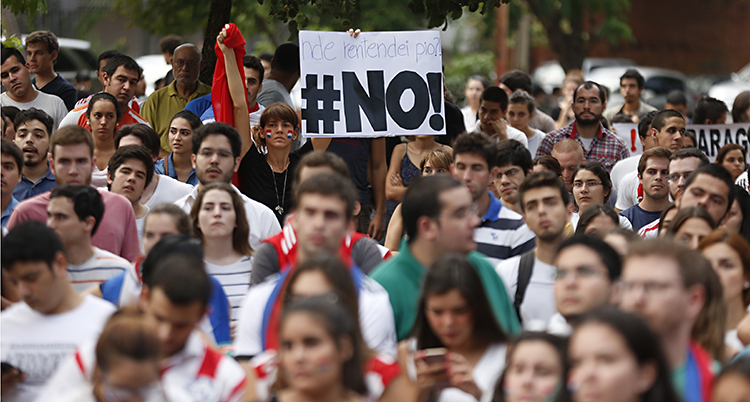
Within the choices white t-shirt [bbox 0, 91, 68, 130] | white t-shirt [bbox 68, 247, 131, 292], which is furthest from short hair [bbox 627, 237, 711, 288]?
white t-shirt [bbox 0, 91, 68, 130]

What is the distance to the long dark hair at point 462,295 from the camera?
393 cm

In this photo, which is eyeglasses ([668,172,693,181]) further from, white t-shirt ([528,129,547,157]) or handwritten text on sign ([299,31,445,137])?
white t-shirt ([528,129,547,157])

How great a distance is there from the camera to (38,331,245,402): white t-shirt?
3697mm

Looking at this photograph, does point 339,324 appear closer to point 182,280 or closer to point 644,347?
point 182,280

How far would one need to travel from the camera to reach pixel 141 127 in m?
7.45

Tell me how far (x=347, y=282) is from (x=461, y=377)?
23.3 inches

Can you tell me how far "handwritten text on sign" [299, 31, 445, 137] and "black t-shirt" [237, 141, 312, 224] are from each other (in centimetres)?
52

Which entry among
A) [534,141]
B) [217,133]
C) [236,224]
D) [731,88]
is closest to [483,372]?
[236,224]

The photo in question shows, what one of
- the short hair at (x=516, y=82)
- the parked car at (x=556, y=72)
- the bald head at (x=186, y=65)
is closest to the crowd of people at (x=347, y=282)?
the bald head at (x=186, y=65)

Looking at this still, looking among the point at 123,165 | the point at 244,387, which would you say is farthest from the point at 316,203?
the point at 123,165

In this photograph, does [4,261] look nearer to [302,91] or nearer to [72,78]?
[302,91]

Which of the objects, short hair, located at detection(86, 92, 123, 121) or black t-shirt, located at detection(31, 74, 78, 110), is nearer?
short hair, located at detection(86, 92, 123, 121)

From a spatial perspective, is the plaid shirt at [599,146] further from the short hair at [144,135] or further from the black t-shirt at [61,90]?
the black t-shirt at [61,90]

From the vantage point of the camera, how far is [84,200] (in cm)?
530
